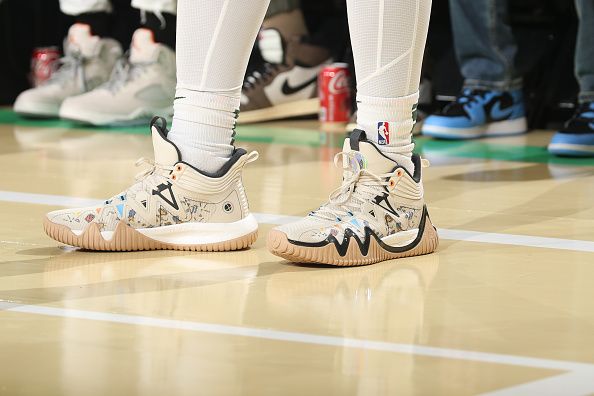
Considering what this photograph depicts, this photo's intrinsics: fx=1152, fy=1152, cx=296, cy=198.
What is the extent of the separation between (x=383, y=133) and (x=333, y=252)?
0.20 m

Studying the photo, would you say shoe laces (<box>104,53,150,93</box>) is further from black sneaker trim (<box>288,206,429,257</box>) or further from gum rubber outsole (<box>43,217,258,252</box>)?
black sneaker trim (<box>288,206,429,257</box>)

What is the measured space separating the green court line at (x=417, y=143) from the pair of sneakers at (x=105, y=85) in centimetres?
5

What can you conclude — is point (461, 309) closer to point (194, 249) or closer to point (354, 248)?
point (354, 248)

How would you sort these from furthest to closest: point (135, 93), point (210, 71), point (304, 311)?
point (135, 93) < point (210, 71) < point (304, 311)

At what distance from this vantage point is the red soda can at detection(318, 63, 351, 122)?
3.48m

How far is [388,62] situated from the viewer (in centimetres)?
163

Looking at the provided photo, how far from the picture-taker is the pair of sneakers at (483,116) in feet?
10.3

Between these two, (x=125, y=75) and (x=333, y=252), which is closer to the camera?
(x=333, y=252)

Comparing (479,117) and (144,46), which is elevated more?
(144,46)

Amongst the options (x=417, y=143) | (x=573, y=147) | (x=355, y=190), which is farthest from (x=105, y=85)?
(x=355, y=190)

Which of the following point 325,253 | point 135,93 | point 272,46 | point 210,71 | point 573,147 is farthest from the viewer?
point 272,46

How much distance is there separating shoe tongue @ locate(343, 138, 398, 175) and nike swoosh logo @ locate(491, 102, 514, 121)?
1649 mm

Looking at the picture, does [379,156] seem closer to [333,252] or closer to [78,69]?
[333,252]

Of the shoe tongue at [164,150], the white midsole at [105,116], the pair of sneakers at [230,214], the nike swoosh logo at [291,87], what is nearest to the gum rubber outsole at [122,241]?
the pair of sneakers at [230,214]
